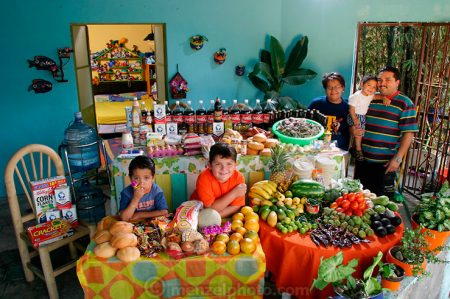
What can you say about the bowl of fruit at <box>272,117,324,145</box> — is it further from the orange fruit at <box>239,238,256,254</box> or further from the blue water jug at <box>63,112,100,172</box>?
the blue water jug at <box>63,112,100,172</box>

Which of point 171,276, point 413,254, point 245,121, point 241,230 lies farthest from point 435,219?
point 245,121

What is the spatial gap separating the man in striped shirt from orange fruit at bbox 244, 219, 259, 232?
2.14 metres

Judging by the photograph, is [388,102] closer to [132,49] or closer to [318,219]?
[318,219]

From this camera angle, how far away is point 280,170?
3771mm

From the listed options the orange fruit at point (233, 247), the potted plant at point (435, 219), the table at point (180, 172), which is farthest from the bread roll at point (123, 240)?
the potted plant at point (435, 219)

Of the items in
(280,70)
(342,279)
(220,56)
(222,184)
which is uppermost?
(220,56)

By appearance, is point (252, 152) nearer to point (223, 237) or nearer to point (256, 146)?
point (256, 146)

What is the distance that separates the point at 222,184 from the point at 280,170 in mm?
716

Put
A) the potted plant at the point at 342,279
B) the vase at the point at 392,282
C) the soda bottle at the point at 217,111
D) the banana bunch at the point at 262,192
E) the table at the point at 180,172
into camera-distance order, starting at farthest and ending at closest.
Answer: the soda bottle at the point at 217,111 < the table at the point at 180,172 < the banana bunch at the point at 262,192 < the vase at the point at 392,282 < the potted plant at the point at 342,279

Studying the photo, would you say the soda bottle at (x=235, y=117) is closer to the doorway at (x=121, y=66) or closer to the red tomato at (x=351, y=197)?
the red tomato at (x=351, y=197)

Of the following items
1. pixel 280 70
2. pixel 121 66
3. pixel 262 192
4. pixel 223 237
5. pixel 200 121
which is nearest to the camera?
pixel 223 237

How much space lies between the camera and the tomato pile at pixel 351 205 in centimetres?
328

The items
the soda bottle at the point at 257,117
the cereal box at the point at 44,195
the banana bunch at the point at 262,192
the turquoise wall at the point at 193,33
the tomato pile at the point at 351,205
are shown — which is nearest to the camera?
the tomato pile at the point at 351,205

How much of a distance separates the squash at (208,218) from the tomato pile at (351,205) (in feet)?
3.55
